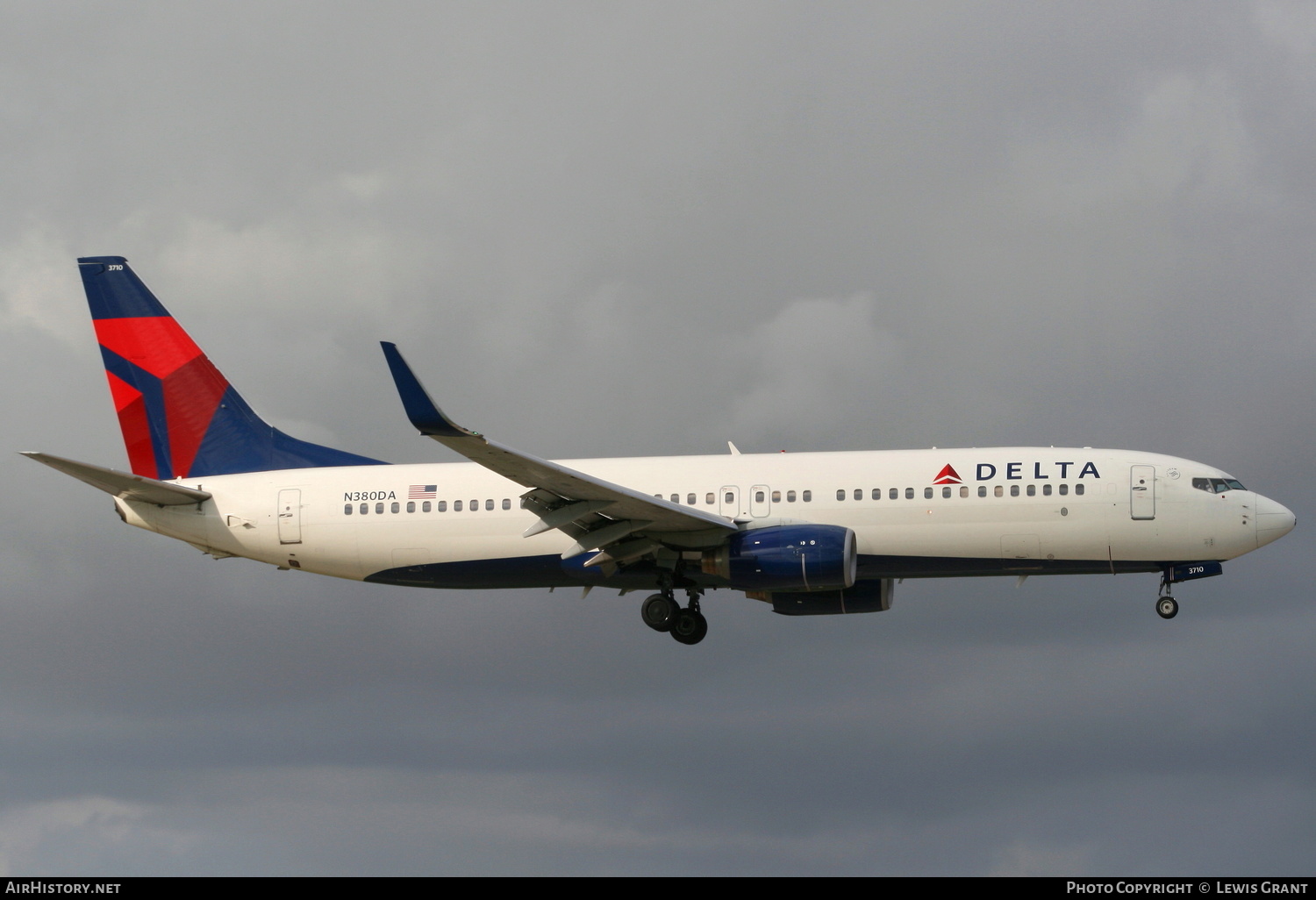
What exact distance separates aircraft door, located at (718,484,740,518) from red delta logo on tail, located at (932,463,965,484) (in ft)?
16.9

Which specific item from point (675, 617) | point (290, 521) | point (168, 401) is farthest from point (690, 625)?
point (168, 401)

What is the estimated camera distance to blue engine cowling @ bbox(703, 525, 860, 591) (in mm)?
38000

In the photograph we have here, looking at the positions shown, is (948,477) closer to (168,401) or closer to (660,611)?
(660,611)

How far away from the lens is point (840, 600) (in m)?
44.1

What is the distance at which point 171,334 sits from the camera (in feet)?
157

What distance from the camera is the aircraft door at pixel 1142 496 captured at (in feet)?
129

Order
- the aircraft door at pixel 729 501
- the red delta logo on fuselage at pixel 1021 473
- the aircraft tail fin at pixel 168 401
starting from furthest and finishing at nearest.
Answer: the aircraft tail fin at pixel 168 401, the aircraft door at pixel 729 501, the red delta logo on fuselage at pixel 1021 473

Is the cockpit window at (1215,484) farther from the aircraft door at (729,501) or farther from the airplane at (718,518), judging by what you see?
the aircraft door at (729,501)

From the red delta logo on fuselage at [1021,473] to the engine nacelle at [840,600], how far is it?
4.45 m

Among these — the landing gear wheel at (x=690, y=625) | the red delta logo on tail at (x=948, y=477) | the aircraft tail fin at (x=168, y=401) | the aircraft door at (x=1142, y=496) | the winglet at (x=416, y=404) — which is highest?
the aircraft tail fin at (x=168, y=401)

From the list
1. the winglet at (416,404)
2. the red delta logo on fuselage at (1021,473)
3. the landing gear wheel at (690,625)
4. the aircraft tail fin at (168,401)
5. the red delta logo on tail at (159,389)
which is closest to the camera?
the winglet at (416,404)

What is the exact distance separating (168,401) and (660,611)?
1690cm

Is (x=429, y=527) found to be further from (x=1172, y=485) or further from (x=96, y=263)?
(x=1172, y=485)

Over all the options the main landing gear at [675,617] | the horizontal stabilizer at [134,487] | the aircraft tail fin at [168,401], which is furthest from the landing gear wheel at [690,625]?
the horizontal stabilizer at [134,487]
